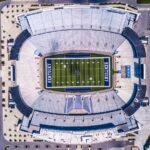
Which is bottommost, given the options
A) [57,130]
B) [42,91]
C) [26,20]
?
[57,130]

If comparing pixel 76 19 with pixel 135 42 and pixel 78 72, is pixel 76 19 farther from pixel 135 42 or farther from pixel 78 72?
pixel 135 42

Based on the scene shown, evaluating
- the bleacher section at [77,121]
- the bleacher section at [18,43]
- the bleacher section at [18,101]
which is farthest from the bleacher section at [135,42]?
the bleacher section at [18,101]

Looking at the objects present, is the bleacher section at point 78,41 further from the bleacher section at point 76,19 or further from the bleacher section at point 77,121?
the bleacher section at point 77,121

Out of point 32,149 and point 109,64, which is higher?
point 109,64

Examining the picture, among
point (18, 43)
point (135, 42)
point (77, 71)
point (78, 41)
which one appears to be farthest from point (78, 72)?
point (18, 43)

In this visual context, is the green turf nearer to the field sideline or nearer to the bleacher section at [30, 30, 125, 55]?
the field sideline

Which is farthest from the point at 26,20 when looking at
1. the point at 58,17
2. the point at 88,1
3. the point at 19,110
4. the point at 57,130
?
the point at 57,130

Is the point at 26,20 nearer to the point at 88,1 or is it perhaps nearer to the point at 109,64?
the point at 88,1

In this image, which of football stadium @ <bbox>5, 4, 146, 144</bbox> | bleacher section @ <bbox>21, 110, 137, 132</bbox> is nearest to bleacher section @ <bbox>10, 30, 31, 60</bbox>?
football stadium @ <bbox>5, 4, 146, 144</bbox>
